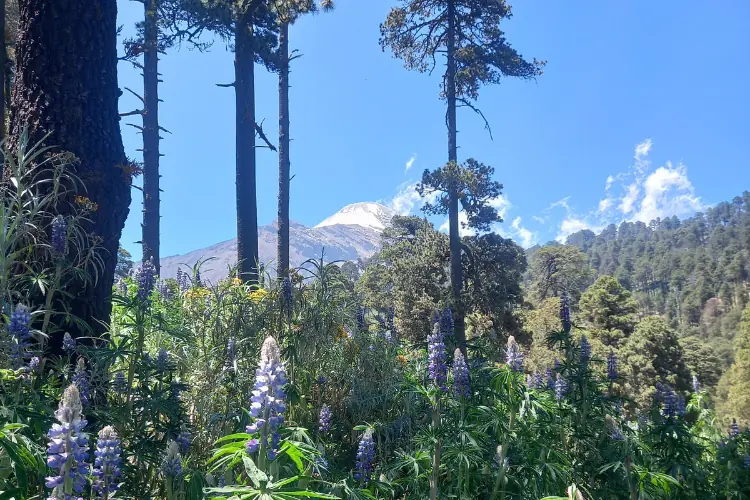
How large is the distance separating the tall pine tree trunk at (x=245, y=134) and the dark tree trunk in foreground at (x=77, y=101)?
646 cm

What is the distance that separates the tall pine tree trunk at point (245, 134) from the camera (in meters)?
9.56

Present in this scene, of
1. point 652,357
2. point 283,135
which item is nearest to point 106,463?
point 283,135

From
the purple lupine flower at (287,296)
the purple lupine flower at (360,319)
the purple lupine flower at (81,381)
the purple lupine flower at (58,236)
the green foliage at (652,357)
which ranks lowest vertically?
the green foliage at (652,357)

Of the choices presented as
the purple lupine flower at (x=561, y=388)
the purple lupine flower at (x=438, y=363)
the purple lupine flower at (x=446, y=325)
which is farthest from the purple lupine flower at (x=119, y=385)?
the purple lupine flower at (x=561, y=388)

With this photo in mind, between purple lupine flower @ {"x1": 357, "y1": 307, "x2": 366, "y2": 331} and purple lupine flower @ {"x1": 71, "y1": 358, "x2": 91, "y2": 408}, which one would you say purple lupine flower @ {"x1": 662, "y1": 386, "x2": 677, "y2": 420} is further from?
purple lupine flower @ {"x1": 71, "y1": 358, "x2": 91, "y2": 408}

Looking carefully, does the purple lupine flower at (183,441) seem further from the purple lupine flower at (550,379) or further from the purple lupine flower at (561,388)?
the purple lupine flower at (550,379)

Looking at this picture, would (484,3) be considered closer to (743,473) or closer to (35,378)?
(743,473)

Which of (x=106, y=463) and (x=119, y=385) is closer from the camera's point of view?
(x=106, y=463)

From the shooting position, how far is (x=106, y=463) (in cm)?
128

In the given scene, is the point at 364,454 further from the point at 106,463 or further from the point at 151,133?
the point at 151,133

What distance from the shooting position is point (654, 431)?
8.78ft

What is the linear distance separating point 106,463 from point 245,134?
371 inches

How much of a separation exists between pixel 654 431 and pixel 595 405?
0.34 metres

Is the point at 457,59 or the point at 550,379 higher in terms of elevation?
the point at 457,59
